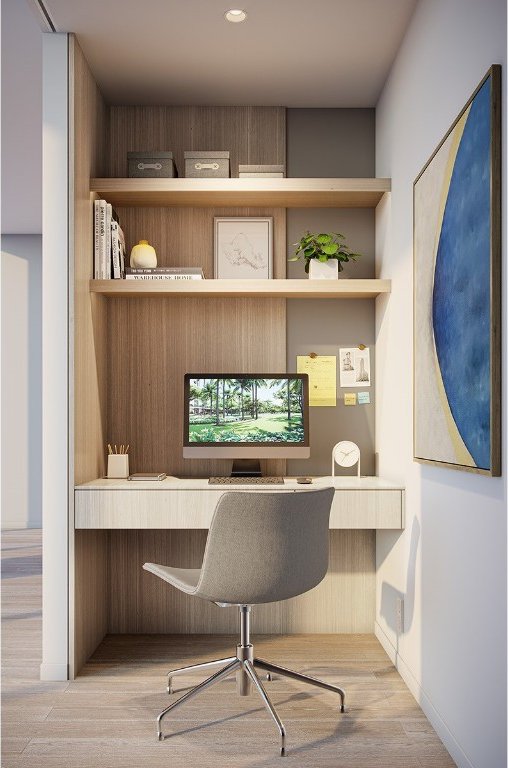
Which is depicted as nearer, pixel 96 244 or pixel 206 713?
pixel 206 713

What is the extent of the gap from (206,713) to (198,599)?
0.97 m

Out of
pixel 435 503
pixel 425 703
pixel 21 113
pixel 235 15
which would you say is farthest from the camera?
pixel 21 113

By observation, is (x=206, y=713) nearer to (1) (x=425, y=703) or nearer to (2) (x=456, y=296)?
(1) (x=425, y=703)

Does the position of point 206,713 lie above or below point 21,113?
below

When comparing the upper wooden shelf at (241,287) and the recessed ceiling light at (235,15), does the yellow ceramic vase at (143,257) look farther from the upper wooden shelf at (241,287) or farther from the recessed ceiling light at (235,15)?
the recessed ceiling light at (235,15)

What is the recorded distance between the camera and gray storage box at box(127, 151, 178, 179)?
3445 millimetres

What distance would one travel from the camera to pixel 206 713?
105 inches

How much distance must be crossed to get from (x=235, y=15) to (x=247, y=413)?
166 centimetres

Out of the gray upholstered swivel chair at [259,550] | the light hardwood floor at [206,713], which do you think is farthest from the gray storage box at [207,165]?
the light hardwood floor at [206,713]

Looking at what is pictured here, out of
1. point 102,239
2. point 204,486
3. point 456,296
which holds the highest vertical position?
point 102,239

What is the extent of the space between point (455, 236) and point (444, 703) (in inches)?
58.3

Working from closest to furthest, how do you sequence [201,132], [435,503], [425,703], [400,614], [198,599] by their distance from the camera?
[435,503] → [425,703] → [400,614] → [198,599] → [201,132]

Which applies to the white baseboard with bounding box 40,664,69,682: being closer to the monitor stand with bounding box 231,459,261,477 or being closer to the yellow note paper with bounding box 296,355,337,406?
the monitor stand with bounding box 231,459,261,477

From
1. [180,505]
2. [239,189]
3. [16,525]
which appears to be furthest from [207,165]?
[16,525]
